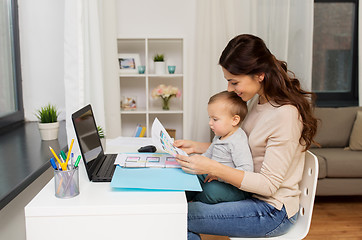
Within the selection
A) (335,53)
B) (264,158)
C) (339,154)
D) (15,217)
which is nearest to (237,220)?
(264,158)

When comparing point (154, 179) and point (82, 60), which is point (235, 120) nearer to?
point (154, 179)

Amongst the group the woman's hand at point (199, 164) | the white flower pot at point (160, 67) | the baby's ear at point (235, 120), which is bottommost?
the woman's hand at point (199, 164)

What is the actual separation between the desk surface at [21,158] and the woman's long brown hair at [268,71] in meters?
0.84

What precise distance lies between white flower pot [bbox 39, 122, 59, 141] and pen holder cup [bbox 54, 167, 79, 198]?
93 centimetres

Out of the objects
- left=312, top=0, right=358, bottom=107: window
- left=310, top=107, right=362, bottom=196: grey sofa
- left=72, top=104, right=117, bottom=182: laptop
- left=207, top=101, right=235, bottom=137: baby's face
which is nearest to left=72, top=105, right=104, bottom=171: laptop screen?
left=72, top=104, right=117, bottom=182: laptop

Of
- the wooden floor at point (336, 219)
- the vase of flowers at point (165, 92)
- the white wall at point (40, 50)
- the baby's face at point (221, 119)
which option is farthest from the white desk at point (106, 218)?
the vase of flowers at point (165, 92)

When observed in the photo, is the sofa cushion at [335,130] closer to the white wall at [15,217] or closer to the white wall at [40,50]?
the white wall at [40,50]

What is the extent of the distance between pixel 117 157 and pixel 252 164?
0.54 metres

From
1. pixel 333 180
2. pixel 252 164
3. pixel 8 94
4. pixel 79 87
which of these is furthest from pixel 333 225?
pixel 8 94

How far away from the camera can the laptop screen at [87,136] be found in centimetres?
129

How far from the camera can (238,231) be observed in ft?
4.26

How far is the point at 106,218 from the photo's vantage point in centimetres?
105

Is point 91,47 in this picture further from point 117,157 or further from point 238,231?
point 238,231

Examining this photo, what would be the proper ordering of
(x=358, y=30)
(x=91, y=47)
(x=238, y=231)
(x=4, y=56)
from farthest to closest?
(x=358, y=30) → (x=4, y=56) → (x=91, y=47) → (x=238, y=231)
